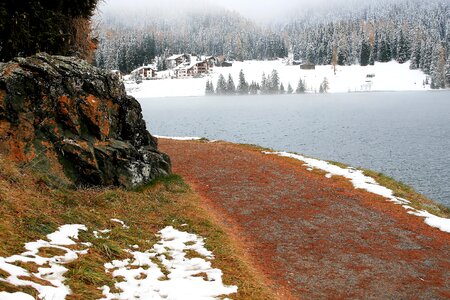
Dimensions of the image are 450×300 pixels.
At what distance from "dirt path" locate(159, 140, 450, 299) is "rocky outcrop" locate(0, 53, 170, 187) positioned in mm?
3656

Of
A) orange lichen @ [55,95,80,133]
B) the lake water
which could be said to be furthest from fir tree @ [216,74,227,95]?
orange lichen @ [55,95,80,133]

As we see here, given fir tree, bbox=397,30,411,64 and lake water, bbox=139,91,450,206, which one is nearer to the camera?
lake water, bbox=139,91,450,206

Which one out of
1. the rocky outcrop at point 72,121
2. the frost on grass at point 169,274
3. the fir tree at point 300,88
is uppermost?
the fir tree at point 300,88

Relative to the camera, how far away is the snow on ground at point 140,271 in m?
5.12

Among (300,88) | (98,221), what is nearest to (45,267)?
(98,221)

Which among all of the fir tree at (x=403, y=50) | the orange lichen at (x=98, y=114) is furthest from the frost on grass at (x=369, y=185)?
the fir tree at (x=403, y=50)

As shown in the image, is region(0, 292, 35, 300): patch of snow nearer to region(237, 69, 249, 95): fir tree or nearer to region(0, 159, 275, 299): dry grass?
region(0, 159, 275, 299): dry grass

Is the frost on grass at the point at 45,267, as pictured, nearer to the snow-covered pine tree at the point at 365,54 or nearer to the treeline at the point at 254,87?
the treeline at the point at 254,87

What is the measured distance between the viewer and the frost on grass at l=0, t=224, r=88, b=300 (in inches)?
190

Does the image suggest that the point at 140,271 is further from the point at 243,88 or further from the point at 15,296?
the point at 243,88

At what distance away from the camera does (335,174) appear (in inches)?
729

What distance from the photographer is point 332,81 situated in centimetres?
16975

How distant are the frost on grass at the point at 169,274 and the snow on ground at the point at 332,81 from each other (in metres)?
159

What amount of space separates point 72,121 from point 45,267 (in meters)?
7.56
